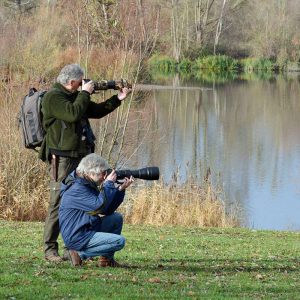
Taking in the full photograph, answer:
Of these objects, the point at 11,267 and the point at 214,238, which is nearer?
the point at 11,267

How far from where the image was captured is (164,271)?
689 cm

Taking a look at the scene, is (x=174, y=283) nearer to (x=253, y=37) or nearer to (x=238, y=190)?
(x=238, y=190)

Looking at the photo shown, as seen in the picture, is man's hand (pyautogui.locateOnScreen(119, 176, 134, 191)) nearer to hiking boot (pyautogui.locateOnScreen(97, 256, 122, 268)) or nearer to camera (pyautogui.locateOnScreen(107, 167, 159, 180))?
camera (pyautogui.locateOnScreen(107, 167, 159, 180))

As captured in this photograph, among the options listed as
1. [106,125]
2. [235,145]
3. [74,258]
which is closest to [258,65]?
[235,145]

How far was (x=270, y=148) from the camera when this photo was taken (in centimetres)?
2356

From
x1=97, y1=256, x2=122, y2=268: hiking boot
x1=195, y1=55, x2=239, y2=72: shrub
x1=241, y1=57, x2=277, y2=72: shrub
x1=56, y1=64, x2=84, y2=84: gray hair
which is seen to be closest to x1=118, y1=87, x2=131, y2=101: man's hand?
x1=56, y1=64, x2=84, y2=84: gray hair

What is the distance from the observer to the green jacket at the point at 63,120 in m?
6.80

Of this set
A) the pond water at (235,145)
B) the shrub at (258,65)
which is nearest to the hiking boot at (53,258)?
the pond water at (235,145)

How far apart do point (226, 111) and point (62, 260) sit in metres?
26.0

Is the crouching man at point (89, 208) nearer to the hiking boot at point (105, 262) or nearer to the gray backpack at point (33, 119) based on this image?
the hiking boot at point (105, 262)

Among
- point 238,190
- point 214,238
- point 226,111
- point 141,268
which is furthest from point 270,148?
point 141,268

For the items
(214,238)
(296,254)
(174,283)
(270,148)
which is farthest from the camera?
(270,148)

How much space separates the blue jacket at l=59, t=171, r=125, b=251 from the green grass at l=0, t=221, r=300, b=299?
297 mm

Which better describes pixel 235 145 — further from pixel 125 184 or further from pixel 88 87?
pixel 125 184
